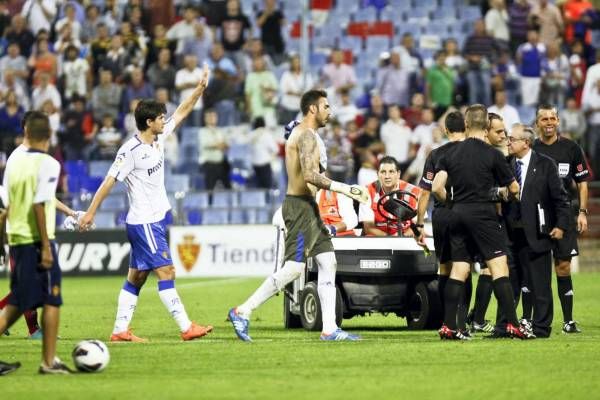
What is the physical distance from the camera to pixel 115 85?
93.0 feet

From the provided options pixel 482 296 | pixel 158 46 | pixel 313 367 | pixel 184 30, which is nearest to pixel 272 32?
pixel 184 30

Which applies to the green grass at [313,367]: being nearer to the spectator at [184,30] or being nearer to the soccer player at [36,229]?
the soccer player at [36,229]

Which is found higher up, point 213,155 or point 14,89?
point 14,89

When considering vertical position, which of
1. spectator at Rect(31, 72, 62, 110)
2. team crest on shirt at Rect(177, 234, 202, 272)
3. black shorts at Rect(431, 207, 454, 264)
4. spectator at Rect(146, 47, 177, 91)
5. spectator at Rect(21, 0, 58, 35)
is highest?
spectator at Rect(21, 0, 58, 35)

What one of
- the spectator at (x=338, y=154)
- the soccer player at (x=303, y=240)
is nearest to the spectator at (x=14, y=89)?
the spectator at (x=338, y=154)

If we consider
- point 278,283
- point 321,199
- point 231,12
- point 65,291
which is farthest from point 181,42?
point 278,283

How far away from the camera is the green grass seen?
8.87 m

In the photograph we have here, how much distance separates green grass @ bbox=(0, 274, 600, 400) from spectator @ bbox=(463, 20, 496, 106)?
40.1ft

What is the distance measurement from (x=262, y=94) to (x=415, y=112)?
124 inches

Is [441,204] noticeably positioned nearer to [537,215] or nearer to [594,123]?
[537,215]

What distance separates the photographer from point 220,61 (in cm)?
2822

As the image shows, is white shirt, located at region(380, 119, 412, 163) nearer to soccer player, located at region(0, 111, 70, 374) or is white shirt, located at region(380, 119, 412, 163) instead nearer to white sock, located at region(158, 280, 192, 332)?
white sock, located at region(158, 280, 192, 332)

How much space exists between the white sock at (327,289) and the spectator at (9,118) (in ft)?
53.8

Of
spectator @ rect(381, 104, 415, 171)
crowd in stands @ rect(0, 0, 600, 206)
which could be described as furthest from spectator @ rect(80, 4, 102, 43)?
spectator @ rect(381, 104, 415, 171)
